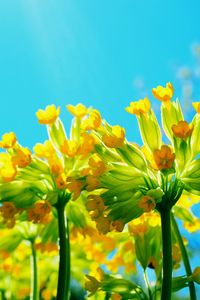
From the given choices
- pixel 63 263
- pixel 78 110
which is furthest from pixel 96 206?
pixel 78 110

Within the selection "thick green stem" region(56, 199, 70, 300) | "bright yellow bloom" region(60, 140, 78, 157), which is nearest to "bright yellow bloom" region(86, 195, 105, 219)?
"thick green stem" region(56, 199, 70, 300)

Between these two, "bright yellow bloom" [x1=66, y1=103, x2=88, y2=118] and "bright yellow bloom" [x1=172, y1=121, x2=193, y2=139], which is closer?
"bright yellow bloom" [x1=172, y1=121, x2=193, y2=139]

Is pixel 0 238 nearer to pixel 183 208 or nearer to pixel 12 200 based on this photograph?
pixel 12 200

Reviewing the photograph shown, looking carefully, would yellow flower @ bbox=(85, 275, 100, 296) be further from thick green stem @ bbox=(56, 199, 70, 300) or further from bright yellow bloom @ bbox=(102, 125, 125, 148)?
bright yellow bloom @ bbox=(102, 125, 125, 148)

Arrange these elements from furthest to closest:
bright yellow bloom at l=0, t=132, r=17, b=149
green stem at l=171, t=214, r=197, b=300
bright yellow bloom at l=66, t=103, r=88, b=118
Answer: bright yellow bloom at l=66, t=103, r=88, b=118, bright yellow bloom at l=0, t=132, r=17, b=149, green stem at l=171, t=214, r=197, b=300

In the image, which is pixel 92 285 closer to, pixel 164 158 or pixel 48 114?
pixel 164 158

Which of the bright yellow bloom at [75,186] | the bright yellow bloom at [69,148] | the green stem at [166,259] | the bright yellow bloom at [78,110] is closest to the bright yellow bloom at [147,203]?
the green stem at [166,259]

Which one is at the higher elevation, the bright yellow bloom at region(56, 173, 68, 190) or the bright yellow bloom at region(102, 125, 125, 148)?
the bright yellow bloom at region(102, 125, 125, 148)
